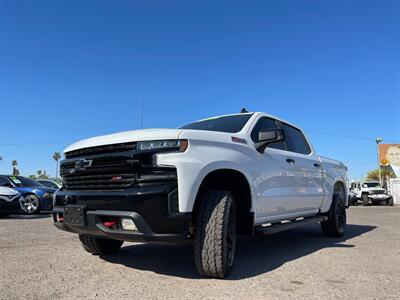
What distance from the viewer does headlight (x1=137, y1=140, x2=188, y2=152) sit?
3.60 meters

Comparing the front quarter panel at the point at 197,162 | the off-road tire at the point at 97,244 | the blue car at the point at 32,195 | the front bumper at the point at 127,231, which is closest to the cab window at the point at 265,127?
the front quarter panel at the point at 197,162

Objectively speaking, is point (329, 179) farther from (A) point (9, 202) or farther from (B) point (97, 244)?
(A) point (9, 202)

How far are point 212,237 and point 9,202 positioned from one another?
9.04 meters

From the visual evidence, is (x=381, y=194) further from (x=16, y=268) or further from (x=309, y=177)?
(x=16, y=268)

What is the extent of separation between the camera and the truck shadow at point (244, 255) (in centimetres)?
425

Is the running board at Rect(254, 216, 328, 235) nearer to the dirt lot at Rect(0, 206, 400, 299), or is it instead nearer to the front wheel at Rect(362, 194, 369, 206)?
the dirt lot at Rect(0, 206, 400, 299)

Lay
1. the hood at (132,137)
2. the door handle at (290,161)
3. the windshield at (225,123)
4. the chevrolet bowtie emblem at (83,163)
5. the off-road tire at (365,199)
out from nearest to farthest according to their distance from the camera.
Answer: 1. the hood at (132,137)
2. the chevrolet bowtie emblem at (83,163)
3. the windshield at (225,123)
4. the door handle at (290,161)
5. the off-road tire at (365,199)

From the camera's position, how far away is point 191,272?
411 centimetres

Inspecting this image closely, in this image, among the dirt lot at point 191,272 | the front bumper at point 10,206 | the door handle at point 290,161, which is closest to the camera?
the dirt lot at point 191,272

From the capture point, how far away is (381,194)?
26.7 m

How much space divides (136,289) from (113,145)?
4.44ft

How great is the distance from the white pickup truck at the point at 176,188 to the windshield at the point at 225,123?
0.09 feet

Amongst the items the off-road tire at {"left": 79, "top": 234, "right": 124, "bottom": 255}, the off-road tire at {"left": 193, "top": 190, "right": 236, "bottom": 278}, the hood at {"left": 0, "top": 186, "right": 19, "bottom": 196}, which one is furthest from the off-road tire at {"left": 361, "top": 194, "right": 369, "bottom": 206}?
the off-road tire at {"left": 193, "top": 190, "right": 236, "bottom": 278}

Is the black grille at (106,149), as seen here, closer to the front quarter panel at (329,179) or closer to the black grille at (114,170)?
the black grille at (114,170)
